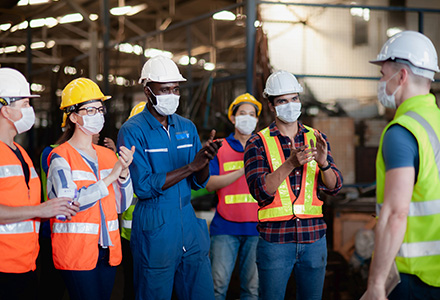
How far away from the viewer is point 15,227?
3.18 m

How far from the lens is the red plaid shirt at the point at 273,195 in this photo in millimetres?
3570

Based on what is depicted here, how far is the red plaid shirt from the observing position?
3570mm

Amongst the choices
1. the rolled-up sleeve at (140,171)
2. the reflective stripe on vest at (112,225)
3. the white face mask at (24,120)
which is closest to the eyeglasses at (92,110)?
the rolled-up sleeve at (140,171)

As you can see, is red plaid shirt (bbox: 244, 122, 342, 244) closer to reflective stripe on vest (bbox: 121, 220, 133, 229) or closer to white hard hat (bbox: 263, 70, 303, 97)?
white hard hat (bbox: 263, 70, 303, 97)

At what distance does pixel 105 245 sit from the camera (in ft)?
10.9

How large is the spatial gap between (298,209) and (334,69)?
32.1 feet

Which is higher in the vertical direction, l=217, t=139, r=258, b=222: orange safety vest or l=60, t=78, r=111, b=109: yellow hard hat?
l=60, t=78, r=111, b=109: yellow hard hat

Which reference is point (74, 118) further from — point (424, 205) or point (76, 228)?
point (424, 205)

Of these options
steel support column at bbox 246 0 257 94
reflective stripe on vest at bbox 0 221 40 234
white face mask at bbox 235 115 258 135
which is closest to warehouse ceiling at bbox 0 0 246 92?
steel support column at bbox 246 0 257 94

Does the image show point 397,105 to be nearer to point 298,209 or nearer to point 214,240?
point 298,209

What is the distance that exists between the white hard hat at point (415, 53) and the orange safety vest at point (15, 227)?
2.22m

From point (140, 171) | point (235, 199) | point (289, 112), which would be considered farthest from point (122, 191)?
point (235, 199)

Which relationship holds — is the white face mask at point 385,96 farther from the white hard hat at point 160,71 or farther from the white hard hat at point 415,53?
the white hard hat at point 160,71

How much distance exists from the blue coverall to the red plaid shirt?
0.44 metres
